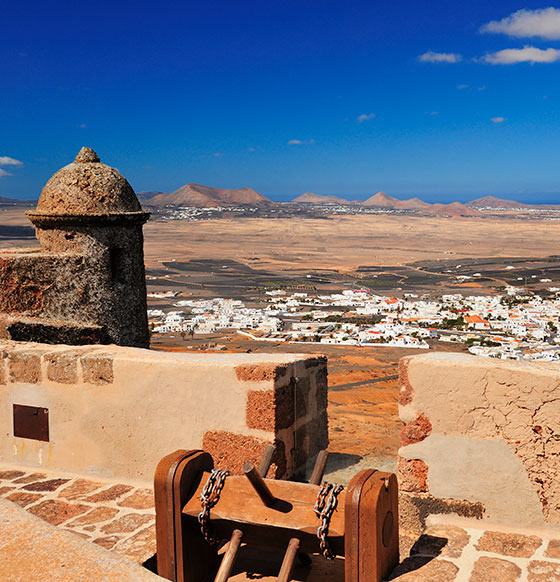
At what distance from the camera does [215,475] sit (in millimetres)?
3082

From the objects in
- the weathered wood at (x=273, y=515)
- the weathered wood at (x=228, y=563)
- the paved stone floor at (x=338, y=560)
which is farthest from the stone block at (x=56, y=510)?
the weathered wood at (x=228, y=563)

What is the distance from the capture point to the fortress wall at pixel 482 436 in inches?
137

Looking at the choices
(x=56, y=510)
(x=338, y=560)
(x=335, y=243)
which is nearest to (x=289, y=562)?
(x=338, y=560)

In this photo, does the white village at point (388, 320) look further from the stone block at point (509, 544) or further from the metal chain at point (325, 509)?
the metal chain at point (325, 509)

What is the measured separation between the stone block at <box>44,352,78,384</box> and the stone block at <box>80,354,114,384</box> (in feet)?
0.28

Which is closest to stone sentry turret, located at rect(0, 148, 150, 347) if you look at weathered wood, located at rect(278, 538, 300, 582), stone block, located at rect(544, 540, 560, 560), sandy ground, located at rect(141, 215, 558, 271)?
weathered wood, located at rect(278, 538, 300, 582)

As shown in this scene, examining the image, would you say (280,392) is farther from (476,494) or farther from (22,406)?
(22,406)

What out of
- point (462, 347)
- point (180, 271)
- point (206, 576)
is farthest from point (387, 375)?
point (180, 271)

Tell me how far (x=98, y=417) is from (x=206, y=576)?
5.14ft

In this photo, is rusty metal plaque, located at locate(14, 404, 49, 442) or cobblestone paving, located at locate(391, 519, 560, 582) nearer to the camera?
cobblestone paving, located at locate(391, 519, 560, 582)

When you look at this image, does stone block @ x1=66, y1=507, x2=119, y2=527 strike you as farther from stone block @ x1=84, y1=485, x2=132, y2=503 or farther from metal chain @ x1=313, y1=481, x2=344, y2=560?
metal chain @ x1=313, y1=481, x2=344, y2=560

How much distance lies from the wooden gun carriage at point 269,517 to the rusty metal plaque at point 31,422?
6.16 ft

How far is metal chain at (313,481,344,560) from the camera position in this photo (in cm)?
280

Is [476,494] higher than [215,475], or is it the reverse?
[215,475]
